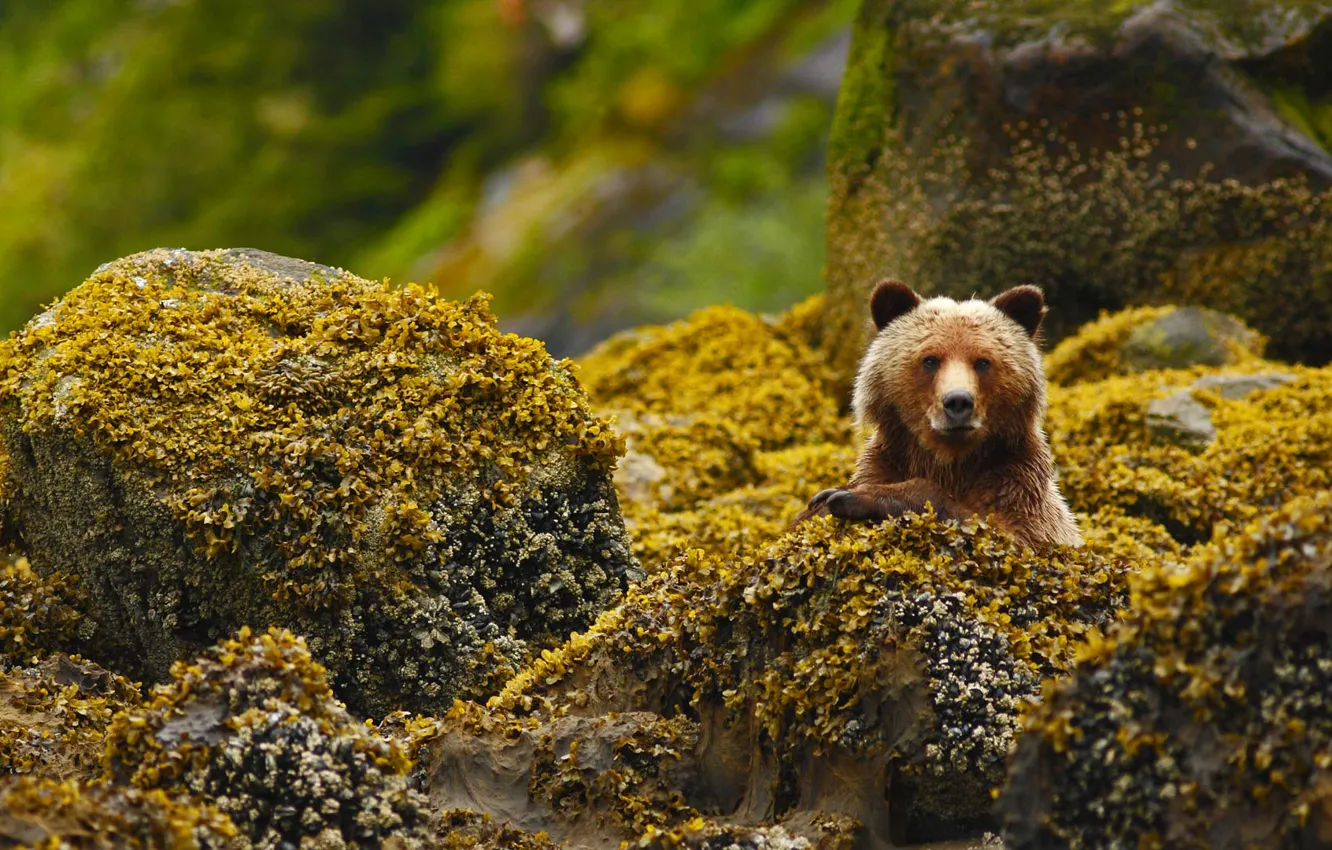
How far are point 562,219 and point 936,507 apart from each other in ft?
49.3

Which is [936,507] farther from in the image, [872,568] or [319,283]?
[319,283]

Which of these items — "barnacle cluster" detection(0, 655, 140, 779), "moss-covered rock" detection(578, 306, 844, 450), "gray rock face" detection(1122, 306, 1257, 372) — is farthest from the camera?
"moss-covered rock" detection(578, 306, 844, 450)

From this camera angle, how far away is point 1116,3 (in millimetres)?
10461

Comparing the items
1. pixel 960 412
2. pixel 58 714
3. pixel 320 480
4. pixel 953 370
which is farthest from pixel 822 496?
pixel 58 714

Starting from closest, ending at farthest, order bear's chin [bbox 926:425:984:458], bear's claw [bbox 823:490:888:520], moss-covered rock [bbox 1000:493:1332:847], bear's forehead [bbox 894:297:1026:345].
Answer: moss-covered rock [bbox 1000:493:1332:847] → bear's claw [bbox 823:490:888:520] → bear's chin [bbox 926:425:984:458] → bear's forehead [bbox 894:297:1026:345]

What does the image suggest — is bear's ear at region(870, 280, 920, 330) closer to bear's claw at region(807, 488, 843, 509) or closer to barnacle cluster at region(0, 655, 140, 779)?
bear's claw at region(807, 488, 843, 509)

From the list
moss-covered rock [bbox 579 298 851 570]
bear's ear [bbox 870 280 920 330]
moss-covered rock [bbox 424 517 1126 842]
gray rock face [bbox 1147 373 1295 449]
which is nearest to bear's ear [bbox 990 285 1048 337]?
bear's ear [bbox 870 280 920 330]

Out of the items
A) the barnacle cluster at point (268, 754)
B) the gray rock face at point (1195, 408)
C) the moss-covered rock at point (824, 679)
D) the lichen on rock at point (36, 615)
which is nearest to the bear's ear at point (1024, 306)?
the moss-covered rock at point (824, 679)

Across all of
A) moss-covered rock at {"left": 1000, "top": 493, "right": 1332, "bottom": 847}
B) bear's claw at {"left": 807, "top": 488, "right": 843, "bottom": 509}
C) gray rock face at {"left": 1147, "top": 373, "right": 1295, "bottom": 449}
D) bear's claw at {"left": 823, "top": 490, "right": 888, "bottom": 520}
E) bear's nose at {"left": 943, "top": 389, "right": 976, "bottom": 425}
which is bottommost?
moss-covered rock at {"left": 1000, "top": 493, "right": 1332, "bottom": 847}

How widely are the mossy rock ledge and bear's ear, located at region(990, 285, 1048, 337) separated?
5.87 feet

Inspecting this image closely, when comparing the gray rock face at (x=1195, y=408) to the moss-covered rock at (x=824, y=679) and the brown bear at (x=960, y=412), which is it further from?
the moss-covered rock at (x=824, y=679)

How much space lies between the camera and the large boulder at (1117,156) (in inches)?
399

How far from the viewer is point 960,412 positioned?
18.5 feet

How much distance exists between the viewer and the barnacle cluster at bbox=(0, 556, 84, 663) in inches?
233
